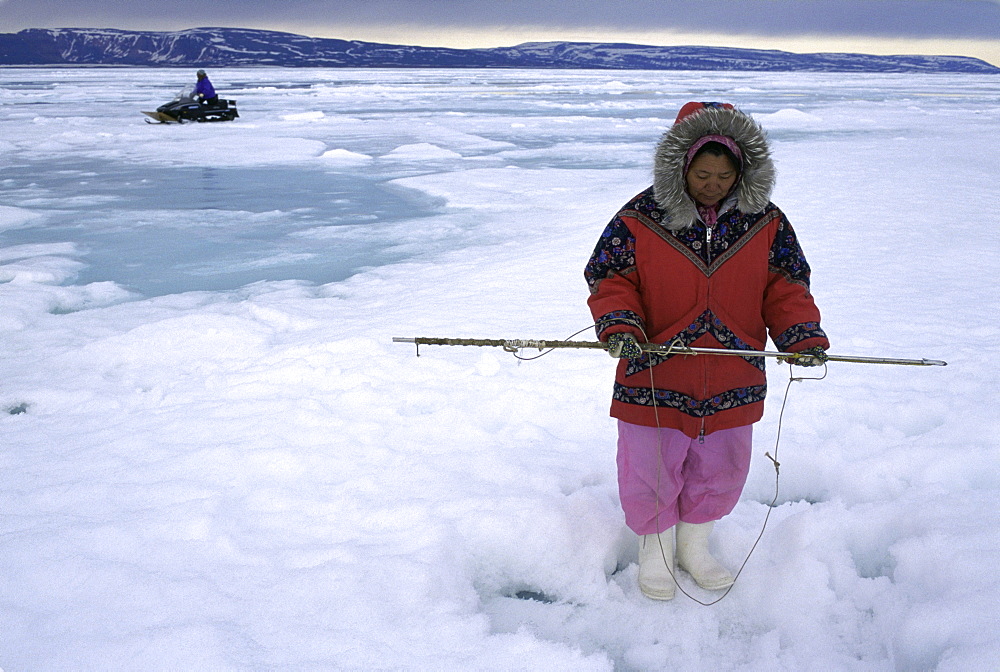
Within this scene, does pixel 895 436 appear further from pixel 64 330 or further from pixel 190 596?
pixel 64 330

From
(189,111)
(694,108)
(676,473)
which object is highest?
(189,111)

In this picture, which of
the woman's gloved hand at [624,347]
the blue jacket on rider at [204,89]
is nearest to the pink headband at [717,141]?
the woman's gloved hand at [624,347]

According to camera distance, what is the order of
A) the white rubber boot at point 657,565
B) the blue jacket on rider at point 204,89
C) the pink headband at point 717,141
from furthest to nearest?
the blue jacket on rider at point 204,89
the white rubber boot at point 657,565
the pink headband at point 717,141

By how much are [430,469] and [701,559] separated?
1.04 metres

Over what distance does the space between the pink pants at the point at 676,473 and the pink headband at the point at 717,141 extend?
2.30ft

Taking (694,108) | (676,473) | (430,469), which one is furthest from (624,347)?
(430,469)

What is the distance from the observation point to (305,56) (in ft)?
626

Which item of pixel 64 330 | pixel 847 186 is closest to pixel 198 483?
pixel 64 330

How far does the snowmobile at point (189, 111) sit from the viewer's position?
18.8 meters

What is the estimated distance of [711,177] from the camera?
5.96 ft

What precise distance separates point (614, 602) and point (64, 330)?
3667mm

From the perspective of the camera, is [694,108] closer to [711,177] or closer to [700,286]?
[711,177]

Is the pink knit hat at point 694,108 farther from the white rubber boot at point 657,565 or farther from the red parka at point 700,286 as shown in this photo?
the white rubber boot at point 657,565

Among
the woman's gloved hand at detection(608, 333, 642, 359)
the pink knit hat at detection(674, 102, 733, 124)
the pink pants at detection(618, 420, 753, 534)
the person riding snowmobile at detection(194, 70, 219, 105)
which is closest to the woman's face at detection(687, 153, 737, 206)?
the pink knit hat at detection(674, 102, 733, 124)
